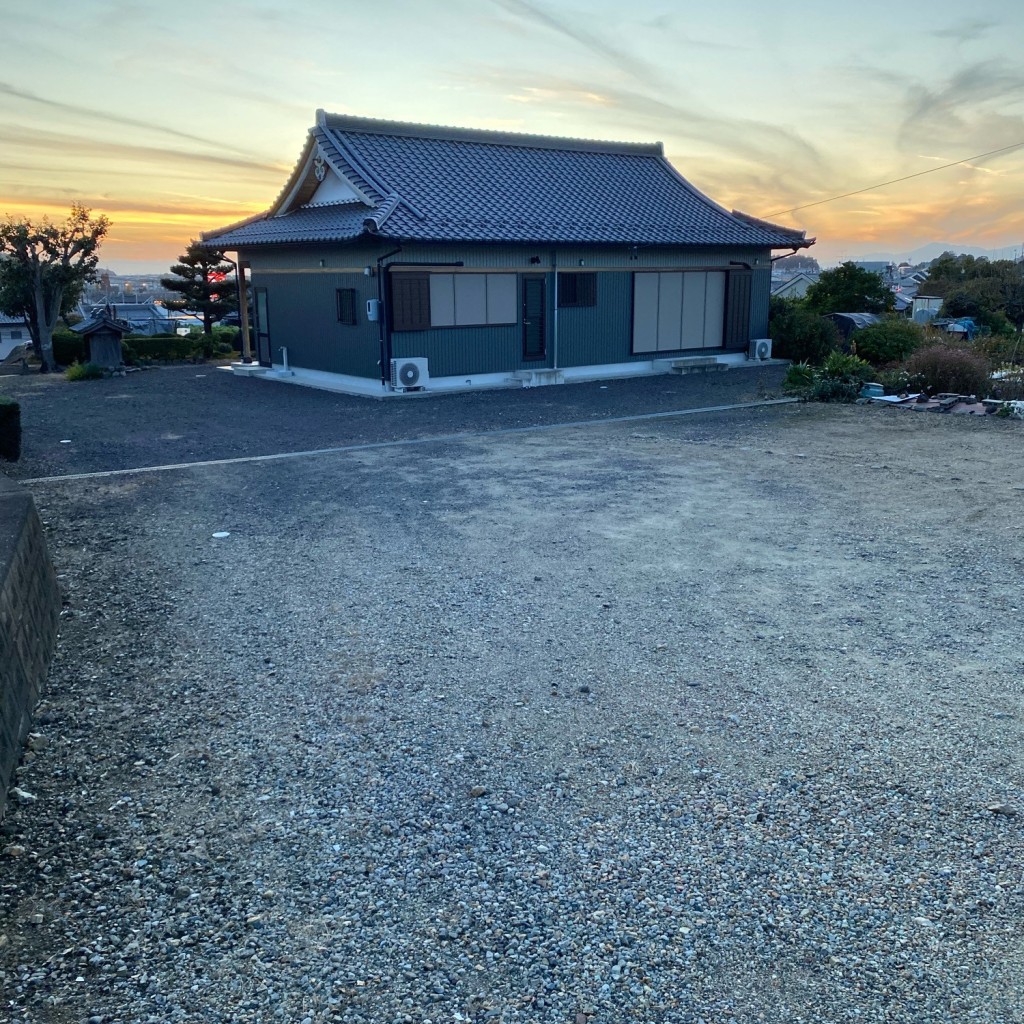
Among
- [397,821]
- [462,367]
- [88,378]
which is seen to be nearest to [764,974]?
[397,821]

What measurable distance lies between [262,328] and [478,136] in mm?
7290

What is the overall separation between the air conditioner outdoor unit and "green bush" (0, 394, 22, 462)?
7.54 meters

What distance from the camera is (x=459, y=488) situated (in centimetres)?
1024

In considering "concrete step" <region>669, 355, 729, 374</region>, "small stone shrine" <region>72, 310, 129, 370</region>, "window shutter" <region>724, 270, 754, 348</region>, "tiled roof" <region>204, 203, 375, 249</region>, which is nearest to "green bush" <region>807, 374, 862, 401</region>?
"concrete step" <region>669, 355, 729, 374</region>

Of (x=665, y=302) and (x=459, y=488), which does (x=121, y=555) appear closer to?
(x=459, y=488)

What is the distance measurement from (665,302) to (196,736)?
19504 mm

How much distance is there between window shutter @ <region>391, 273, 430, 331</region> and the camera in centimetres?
1772

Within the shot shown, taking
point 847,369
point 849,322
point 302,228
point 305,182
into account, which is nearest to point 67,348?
point 305,182

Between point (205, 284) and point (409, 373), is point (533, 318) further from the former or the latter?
point (205, 284)

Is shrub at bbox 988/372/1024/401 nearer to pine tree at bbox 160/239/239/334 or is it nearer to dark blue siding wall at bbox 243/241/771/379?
dark blue siding wall at bbox 243/241/771/379

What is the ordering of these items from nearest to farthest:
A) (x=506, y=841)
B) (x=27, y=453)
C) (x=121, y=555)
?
(x=506, y=841) → (x=121, y=555) → (x=27, y=453)

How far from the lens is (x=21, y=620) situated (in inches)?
195

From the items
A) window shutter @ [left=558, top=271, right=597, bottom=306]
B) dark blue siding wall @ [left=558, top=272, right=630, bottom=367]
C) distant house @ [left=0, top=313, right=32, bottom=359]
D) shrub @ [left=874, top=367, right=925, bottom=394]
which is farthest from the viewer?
distant house @ [left=0, top=313, right=32, bottom=359]

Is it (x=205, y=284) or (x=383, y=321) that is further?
(x=205, y=284)
